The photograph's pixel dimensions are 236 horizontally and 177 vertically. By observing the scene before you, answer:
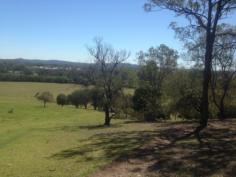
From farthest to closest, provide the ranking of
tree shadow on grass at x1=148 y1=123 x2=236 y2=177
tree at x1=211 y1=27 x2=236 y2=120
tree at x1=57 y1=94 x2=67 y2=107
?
tree at x1=57 y1=94 x2=67 y2=107, tree at x1=211 y1=27 x2=236 y2=120, tree shadow on grass at x1=148 y1=123 x2=236 y2=177

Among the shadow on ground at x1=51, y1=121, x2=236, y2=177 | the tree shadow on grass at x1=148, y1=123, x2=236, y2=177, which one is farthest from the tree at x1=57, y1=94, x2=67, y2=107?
the tree shadow on grass at x1=148, y1=123, x2=236, y2=177

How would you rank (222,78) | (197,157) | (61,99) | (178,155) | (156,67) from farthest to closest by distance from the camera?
1. (61,99)
2. (156,67)
3. (222,78)
4. (178,155)
5. (197,157)

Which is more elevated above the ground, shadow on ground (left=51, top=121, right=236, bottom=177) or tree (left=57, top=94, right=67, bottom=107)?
shadow on ground (left=51, top=121, right=236, bottom=177)

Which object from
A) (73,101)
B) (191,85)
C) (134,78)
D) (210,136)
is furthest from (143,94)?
(73,101)

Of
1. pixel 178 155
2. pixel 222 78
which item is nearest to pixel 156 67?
pixel 222 78

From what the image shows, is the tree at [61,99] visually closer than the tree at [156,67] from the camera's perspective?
No

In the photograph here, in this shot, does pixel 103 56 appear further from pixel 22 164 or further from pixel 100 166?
pixel 100 166

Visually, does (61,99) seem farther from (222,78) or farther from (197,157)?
(197,157)

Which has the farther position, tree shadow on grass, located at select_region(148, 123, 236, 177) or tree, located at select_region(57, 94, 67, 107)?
tree, located at select_region(57, 94, 67, 107)

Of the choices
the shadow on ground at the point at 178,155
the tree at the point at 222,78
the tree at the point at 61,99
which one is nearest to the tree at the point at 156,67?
the tree at the point at 222,78

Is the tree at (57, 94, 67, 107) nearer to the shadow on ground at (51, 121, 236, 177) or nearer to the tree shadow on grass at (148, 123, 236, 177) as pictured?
the shadow on ground at (51, 121, 236, 177)

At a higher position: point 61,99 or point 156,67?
point 156,67

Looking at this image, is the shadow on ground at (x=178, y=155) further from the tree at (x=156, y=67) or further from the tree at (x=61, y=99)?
the tree at (x=61, y=99)

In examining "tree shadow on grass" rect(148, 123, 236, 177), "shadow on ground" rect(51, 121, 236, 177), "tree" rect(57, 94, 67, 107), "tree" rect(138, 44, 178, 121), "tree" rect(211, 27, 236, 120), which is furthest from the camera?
"tree" rect(57, 94, 67, 107)
